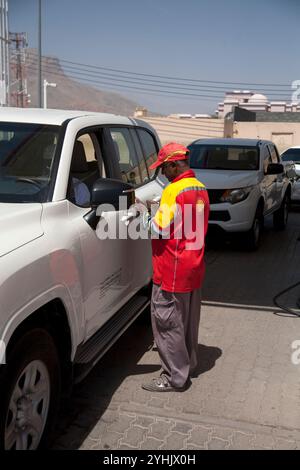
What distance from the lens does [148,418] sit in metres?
3.62

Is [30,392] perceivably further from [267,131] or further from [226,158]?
[267,131]

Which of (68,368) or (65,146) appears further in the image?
(65,146)

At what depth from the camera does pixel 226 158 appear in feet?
32.3

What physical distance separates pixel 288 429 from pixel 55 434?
4.96 feet

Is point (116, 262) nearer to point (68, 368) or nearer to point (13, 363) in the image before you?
point (68, 368)

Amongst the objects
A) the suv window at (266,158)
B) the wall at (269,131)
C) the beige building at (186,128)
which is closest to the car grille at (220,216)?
the suv window at (266,158)

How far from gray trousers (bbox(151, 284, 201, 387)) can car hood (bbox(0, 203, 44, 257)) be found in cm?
124

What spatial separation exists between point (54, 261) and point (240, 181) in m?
6.40

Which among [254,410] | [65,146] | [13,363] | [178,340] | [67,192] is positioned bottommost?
[254,410]

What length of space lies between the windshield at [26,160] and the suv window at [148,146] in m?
1.71

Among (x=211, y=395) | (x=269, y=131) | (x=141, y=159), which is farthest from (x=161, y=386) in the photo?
(x=269, y=131)

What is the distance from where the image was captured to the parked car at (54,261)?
8.44ft

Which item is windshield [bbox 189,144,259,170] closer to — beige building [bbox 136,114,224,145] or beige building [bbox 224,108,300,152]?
beige building [bbox 224,108,300,152]
